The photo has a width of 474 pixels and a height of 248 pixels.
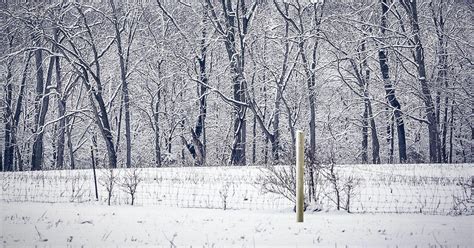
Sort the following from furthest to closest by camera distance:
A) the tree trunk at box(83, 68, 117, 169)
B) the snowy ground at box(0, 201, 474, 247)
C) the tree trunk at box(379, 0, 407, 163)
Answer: the tree trunk at box(83, 68, 117, 169) < the tree trunk at box(379, 0, 407, 163) < the snowy ground at box(0, 201, 474, 247)

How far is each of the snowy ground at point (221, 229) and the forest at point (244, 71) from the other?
35.4ft

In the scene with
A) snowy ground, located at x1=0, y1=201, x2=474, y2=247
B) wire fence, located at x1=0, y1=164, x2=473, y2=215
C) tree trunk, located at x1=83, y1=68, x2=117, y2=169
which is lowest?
snowy ground, located at x1=0, y1=201, x2=474, y2=247

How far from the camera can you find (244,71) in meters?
29.3

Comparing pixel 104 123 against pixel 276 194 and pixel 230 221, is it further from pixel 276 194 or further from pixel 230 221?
pixel 230 221

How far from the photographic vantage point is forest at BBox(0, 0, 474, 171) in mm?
25344

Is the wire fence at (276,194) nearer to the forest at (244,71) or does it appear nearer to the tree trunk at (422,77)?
the forest at (244,71)

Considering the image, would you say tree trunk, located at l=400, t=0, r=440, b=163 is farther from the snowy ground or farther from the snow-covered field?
the snowy ground

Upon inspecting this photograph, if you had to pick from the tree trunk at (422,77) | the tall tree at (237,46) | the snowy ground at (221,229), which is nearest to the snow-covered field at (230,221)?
the snowy ground at (221,229)

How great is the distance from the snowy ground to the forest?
10790 mm

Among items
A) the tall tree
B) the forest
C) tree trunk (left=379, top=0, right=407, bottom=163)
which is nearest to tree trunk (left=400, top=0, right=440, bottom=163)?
the forest

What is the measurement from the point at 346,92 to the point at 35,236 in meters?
29.5

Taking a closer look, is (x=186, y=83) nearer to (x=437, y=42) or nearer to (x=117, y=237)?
(x=437, y=42)

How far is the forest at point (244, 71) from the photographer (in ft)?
83.1

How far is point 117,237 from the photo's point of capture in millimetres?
6895
